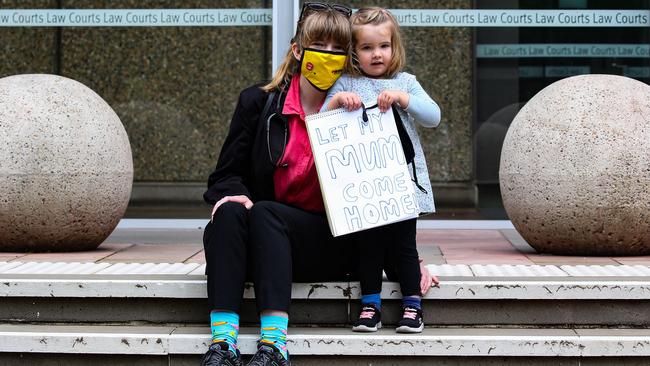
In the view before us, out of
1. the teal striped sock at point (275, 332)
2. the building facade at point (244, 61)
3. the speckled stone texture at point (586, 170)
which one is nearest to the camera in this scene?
the teal striped sock at point (275, 332)

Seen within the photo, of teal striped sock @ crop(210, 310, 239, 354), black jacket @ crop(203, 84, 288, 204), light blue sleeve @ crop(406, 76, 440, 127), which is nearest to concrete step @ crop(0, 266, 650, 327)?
teal striped sock @ crop(210, 310, 239, 354)

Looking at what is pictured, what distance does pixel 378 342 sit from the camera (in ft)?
15.0

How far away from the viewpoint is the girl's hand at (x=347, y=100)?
15.2 feet

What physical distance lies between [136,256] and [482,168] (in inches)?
169

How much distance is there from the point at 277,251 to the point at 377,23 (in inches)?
43.7

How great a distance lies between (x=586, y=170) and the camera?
6.26m

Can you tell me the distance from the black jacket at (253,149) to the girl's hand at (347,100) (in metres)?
0.24

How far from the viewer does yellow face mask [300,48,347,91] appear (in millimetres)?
4664

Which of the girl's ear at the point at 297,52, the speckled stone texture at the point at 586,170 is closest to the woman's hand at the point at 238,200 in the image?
the girl's ear at the point at 297,52

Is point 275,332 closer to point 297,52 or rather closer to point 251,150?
point 251,150

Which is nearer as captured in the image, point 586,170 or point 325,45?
point 325,45

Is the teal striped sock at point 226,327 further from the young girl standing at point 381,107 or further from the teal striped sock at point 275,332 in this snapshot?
the young girl standing at point 381,107

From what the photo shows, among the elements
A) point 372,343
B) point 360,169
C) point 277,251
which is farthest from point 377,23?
point 372,343

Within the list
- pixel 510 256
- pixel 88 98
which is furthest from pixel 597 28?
pixel 88 98
